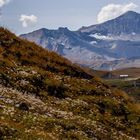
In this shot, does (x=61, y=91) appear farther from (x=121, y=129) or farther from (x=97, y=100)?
(x=121, y=129)

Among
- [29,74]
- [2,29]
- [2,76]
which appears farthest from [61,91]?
[2,29]

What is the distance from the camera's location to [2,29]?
43969mm

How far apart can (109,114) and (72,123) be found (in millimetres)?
7198

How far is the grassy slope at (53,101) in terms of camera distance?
89.8 feet

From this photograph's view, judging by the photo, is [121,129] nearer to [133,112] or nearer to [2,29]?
[133,112]

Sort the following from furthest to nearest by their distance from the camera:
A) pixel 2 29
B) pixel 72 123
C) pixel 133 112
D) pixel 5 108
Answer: pixel 2 29
pixel 133 112
pixel 72 123
pixel 5 108

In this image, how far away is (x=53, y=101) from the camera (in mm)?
34656

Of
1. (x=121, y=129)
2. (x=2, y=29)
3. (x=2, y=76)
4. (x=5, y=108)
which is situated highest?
(x=2, y=29)

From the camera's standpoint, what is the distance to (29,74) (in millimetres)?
36875

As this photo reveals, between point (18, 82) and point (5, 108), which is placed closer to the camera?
point (5, 108)

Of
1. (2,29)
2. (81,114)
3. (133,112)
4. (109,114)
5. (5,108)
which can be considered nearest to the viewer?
(5,108)

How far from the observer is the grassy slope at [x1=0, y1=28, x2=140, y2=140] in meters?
27.4

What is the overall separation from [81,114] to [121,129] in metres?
3.83

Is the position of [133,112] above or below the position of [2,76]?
below
